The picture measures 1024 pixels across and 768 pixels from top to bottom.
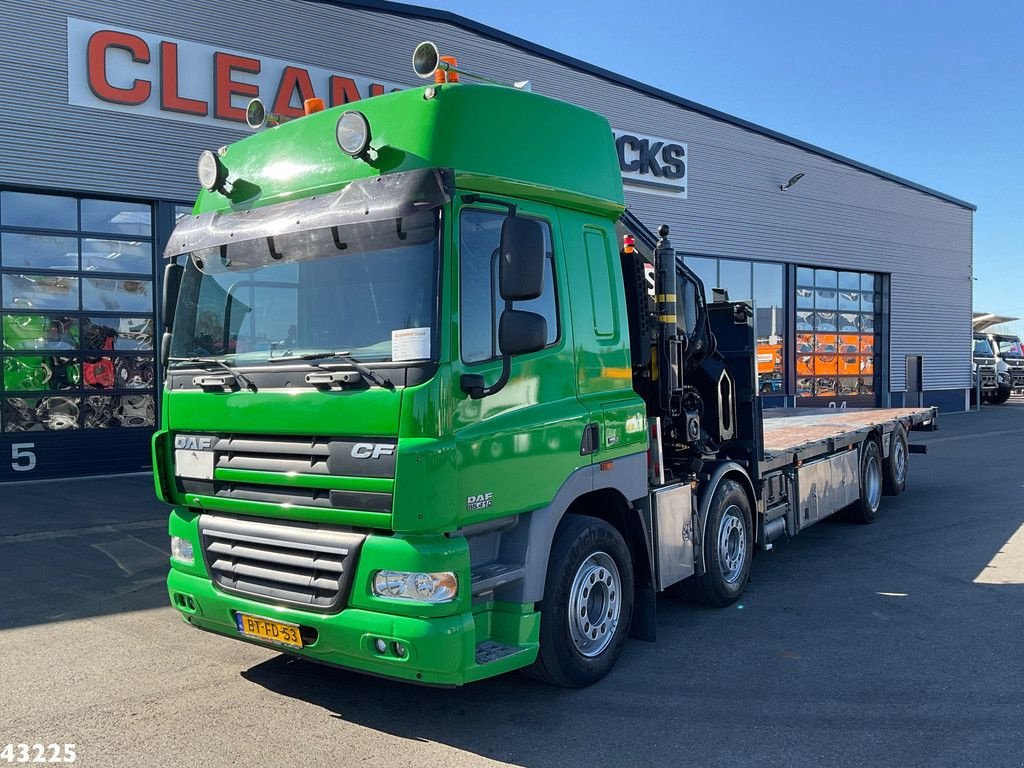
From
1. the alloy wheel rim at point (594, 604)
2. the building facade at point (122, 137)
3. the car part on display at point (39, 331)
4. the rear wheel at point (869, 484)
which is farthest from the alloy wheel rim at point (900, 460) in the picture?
Answer: the car part on display at point (39, 331)

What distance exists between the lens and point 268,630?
4.25m

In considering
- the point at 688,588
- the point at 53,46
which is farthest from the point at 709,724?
the point at 53,46

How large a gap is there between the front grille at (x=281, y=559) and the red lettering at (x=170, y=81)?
34.8 feet

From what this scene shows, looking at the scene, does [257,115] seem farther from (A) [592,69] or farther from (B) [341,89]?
(A) [592,69]

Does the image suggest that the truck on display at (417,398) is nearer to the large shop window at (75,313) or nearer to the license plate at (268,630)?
the license plate at (268,630)

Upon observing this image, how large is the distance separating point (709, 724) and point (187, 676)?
9.72 feet

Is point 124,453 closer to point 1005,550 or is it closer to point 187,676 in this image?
point 187,676

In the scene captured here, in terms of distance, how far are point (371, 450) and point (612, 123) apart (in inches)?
664

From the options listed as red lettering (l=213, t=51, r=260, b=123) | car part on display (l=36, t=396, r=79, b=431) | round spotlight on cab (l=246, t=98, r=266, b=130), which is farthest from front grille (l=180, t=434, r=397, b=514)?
red lettering (l=213, t=51, r=260, b=123)

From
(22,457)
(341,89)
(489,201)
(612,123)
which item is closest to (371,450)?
(489,201)

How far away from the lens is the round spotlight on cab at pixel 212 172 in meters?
4.84

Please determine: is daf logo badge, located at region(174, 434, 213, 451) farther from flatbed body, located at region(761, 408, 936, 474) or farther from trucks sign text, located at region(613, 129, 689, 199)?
trucks sign text, located at region(613, 129, 689, 199)

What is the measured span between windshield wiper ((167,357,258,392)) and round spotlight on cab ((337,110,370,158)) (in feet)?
4.05

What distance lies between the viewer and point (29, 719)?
14.5 feet
